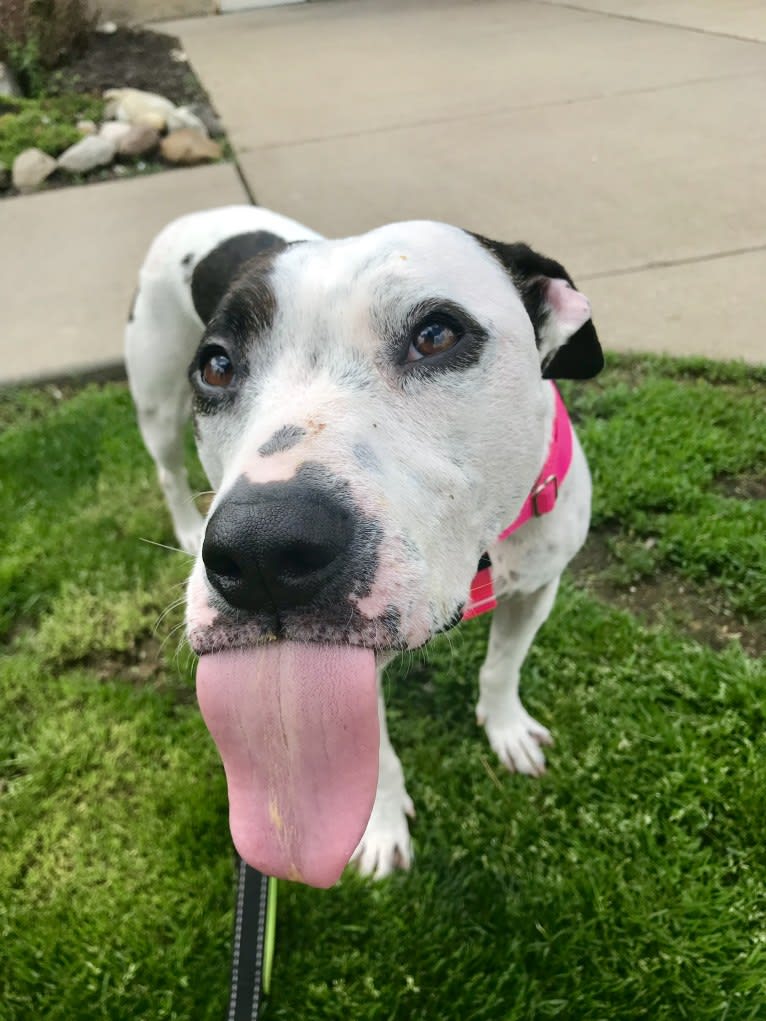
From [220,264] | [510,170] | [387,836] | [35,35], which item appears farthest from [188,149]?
[387,836]

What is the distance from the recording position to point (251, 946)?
6.66 feet

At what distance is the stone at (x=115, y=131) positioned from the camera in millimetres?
7250

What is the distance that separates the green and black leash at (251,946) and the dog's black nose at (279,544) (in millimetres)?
1181

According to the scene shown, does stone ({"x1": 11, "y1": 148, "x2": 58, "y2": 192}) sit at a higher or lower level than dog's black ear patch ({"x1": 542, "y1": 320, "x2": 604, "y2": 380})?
lower

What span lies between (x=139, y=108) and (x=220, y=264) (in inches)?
245

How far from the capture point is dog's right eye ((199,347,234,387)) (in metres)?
1.76

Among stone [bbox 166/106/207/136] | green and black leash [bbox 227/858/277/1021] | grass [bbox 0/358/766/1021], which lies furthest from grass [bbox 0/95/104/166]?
green and black leash [bbox 227/858/277/1021]

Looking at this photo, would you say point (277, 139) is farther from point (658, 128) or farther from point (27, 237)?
point (658, 128)

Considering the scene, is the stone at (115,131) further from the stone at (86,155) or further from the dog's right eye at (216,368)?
the dog's right eye at (216,368)

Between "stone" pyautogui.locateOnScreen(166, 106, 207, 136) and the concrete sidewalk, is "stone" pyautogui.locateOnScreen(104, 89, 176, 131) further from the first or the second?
the concrete sidewalk

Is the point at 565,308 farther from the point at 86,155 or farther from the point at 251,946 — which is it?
the point at 86,155

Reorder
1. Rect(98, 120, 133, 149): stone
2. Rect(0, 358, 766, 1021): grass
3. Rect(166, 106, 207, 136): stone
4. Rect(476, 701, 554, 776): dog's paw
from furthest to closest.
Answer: Rect(166, 106, 207, 136): stone < Rect(98, 120, 133, 149): stone < Rect(476, 701, 554, 776): dog's paw < Rect(0, 358, 766, 1021): grass

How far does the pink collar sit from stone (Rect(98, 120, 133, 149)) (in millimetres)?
6767

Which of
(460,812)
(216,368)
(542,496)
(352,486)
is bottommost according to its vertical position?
(460,812)
